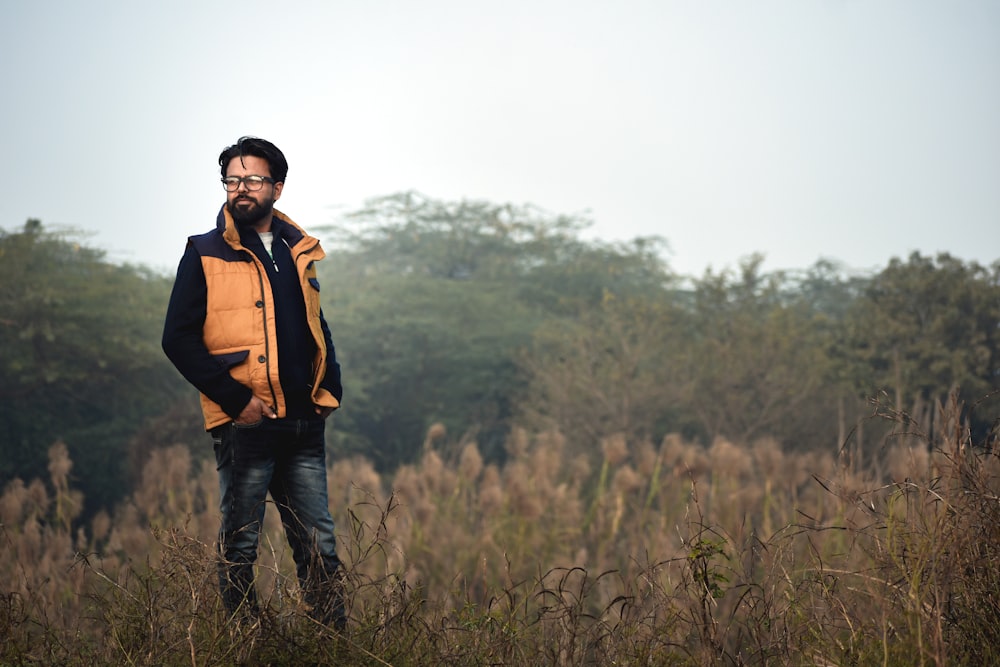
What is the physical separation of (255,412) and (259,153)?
2.90 feet

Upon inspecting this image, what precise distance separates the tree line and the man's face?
7349 mm

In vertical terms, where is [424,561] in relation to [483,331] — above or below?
below

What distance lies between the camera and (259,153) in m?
3.61

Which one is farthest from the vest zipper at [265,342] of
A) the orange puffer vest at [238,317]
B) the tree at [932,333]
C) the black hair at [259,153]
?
the tree at [932,333]

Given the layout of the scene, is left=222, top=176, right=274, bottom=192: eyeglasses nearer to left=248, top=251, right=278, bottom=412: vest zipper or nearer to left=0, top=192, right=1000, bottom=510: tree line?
left=248, top=251, right=278, bottom=412: vest zipper

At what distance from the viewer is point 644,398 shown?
1603cm

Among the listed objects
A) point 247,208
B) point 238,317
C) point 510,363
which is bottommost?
point 510,363

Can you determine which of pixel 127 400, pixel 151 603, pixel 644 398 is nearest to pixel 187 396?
pixel 127 400

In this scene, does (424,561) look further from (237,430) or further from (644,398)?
(644,398)

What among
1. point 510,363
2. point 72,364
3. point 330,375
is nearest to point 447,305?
point 510,363

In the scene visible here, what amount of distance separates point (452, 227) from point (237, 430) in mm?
24022

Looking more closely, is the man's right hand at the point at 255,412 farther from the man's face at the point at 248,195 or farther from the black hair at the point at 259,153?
the black hair at the point at 259,153

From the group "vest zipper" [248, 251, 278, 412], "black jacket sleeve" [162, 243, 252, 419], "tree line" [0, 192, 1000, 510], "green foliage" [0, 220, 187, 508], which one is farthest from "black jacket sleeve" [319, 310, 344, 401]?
"green foliage" [0, 220, 187, 508]

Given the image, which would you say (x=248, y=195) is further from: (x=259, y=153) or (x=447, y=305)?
(x=447, y=305)
